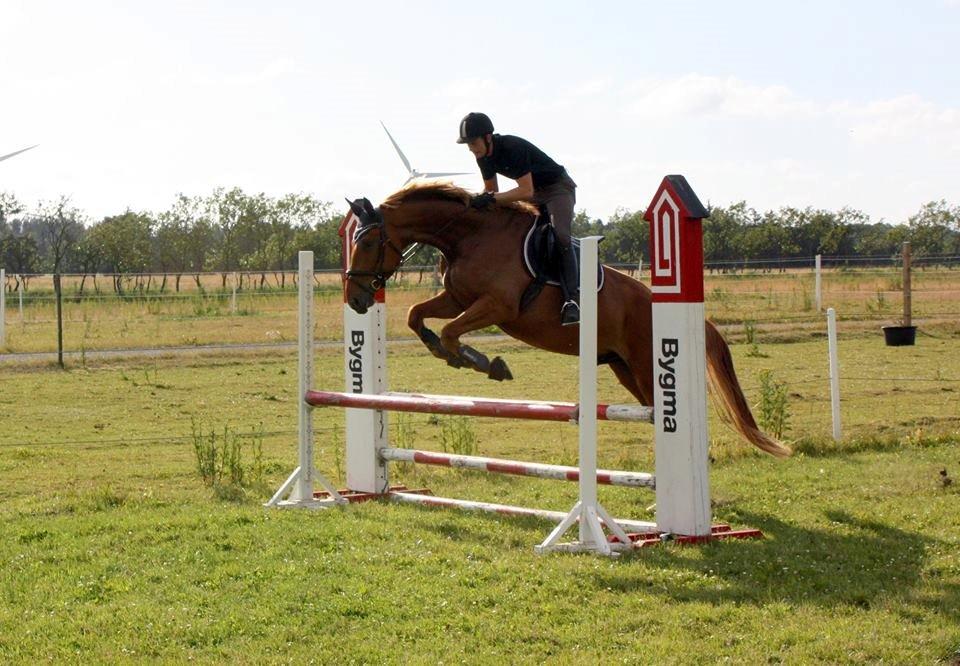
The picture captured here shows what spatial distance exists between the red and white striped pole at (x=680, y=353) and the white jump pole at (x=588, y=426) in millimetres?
374

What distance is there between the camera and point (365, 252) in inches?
308

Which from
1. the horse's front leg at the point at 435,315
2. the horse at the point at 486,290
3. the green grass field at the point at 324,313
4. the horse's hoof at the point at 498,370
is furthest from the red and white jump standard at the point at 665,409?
the green grass field at the point at 324,313

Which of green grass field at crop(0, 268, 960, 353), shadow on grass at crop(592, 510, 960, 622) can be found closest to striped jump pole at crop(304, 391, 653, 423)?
shadow on grass at crop(592, 510, 960, 622)

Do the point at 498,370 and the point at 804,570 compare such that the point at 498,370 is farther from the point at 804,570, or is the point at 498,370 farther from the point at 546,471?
the point at 804,570

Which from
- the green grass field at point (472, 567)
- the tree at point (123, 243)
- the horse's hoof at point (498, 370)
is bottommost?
the green grass field at point (472, 567)

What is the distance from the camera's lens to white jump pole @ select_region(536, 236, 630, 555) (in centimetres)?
661

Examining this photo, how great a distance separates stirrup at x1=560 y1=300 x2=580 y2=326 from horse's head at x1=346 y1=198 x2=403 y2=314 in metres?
1.19

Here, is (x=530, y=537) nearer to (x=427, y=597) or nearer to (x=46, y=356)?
(x=427, y=597)

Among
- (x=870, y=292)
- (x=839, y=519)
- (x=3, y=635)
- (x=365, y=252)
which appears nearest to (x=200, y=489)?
(x=365, y=252)

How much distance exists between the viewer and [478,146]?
25.5 ft

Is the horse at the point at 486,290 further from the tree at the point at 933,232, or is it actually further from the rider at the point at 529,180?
Result: the tree at the point at 933,232

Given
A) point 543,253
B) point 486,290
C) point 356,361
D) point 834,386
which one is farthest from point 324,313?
point 486,290

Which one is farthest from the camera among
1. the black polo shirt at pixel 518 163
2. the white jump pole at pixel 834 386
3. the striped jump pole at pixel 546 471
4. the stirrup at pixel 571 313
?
the white jump pole at pixel 834 386

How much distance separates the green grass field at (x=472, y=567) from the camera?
4.79 meters
